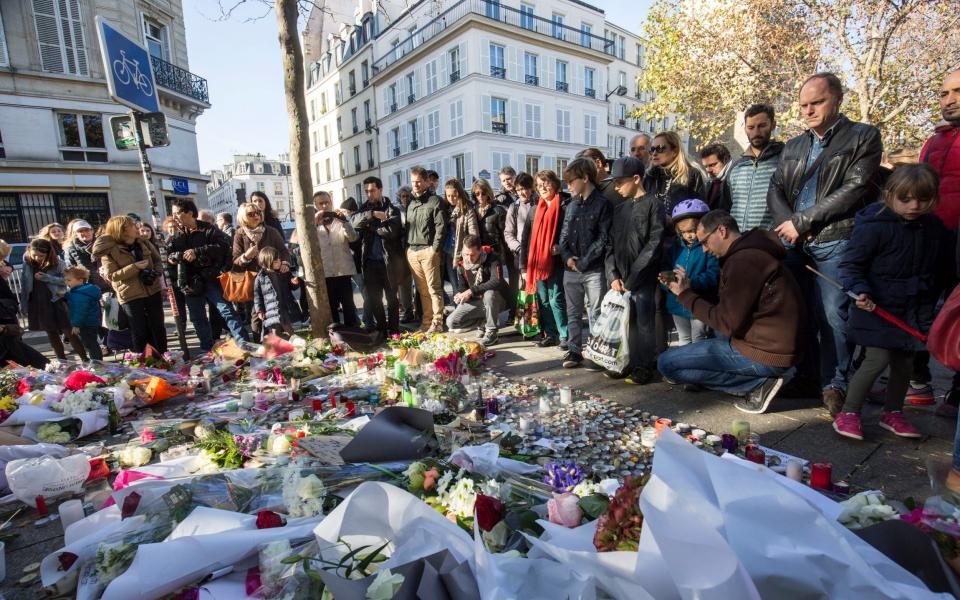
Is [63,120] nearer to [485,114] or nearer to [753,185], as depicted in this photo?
[485,114]

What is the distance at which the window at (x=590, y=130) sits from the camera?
31016mm

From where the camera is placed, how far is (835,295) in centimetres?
347

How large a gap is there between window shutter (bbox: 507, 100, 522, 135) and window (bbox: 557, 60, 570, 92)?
401 cm

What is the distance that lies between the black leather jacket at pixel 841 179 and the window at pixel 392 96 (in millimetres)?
32075

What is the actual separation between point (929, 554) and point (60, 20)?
23.9 m

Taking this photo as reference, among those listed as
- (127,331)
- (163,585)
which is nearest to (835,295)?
(163,585)

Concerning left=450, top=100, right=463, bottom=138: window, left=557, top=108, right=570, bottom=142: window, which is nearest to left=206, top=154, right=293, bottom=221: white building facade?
left=450, top=100, right=463, bottom=138: window

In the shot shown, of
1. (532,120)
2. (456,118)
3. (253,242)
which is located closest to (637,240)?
(253,242)

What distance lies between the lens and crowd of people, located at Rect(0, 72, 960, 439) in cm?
311

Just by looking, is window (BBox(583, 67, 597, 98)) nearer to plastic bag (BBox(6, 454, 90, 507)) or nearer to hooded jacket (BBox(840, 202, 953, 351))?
hooded jacket (BBox(840, 202, 953, 351))

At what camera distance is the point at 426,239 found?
6324 millimetres

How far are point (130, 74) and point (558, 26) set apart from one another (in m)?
29.7

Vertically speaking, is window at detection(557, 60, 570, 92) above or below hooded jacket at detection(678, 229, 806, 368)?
above

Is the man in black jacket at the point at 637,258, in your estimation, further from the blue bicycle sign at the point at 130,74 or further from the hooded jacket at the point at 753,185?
the blue bicycle sign at the point at 130,74
